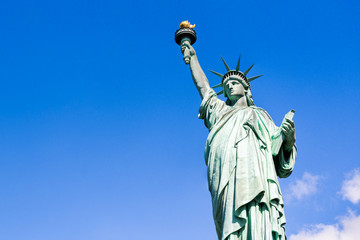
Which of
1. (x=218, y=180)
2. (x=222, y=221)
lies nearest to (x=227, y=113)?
(x=218, y=180)

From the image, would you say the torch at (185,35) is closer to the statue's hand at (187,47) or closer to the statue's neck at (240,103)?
the statue's hand at (187,47)

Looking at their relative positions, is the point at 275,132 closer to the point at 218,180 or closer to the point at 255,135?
the point at 255,135

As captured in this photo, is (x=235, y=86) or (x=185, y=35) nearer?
(x=235, y=86)

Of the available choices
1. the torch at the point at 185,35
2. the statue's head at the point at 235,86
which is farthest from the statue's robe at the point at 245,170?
the torch at the point at 185,35

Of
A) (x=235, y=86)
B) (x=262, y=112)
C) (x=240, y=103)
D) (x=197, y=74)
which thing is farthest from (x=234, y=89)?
(x=197, y=74)

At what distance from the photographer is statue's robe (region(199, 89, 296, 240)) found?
8031 mm

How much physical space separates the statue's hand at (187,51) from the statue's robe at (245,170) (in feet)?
4.93

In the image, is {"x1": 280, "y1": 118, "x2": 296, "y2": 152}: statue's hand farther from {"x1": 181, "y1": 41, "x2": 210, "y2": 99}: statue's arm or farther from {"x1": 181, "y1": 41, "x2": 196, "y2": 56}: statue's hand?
{"x1": 181, "y1": 41, "x2": 196, "y2": 56}: statue's hand

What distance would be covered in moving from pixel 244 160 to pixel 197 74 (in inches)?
113

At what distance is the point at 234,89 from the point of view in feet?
33.7

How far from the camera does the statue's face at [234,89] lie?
33.7ft

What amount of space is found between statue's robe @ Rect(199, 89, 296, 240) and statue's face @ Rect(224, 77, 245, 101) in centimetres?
24

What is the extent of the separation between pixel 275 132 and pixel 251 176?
1.35 meters

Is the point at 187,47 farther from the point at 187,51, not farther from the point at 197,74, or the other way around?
the point at 197,74
